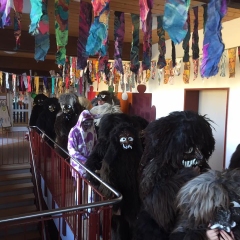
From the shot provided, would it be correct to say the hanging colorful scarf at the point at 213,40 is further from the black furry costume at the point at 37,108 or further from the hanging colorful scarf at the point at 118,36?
the black furry costume at the point at 37,108

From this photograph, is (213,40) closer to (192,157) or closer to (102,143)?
(192,157)

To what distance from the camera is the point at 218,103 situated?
164 inches

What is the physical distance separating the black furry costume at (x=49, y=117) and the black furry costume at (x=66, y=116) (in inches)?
35.8

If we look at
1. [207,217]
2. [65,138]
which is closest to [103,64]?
[65,138]

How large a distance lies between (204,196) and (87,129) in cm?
210

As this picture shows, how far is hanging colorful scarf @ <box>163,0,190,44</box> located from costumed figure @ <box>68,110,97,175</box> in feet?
4.52

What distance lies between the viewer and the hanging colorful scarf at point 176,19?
1.90 m

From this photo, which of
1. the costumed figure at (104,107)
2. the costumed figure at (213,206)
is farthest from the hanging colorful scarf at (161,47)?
the costumed figure at (213,206)

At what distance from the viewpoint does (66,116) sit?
390 cm

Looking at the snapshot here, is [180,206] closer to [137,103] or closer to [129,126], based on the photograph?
[129,126]

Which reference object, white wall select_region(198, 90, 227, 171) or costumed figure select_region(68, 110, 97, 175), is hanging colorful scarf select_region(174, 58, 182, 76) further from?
costumed figure select_region(68, 110, 97, 175)

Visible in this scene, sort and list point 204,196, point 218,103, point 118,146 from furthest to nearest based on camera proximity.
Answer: point 218,103, point 118,146, point 204,196

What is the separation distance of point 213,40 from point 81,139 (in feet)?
5.46

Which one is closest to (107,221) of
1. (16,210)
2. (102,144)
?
(102,144)
